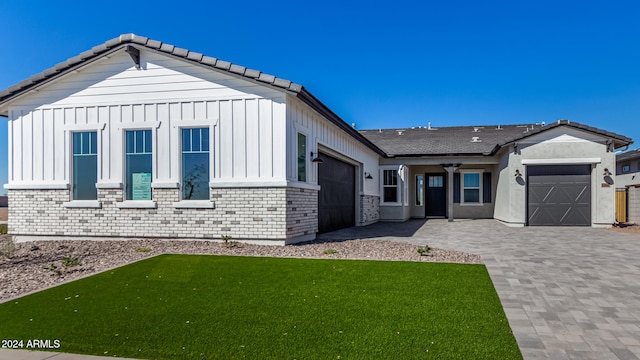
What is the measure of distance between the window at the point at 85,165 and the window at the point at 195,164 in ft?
8.39

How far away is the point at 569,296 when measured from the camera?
15.8 ft

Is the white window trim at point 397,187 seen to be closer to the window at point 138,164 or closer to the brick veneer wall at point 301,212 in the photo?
the brick veneer wall at point 301,212

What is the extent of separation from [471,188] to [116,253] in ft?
58.6

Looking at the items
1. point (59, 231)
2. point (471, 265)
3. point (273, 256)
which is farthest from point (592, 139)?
point (59, 231)

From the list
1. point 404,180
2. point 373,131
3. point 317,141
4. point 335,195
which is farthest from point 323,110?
point 373,131

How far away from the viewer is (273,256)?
25.2 feet

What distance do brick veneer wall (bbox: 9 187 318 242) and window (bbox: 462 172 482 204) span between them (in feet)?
41.9

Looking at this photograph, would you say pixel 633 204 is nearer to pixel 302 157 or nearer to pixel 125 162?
pixel 302 157

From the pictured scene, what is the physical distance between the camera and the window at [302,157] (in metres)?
10.2

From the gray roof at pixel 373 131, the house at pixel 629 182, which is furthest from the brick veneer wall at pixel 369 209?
the house at pixel 629 182

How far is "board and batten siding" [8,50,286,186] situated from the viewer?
9.29 meters

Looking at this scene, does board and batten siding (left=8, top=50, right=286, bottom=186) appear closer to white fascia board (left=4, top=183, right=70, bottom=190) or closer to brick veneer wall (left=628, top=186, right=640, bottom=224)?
white fascia board (left=4, top=183, right=70, bottom=190)

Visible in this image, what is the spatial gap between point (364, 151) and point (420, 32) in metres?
5.56

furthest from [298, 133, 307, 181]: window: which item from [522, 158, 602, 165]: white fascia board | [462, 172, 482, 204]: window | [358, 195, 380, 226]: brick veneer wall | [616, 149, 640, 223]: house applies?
[616, 149, 640, 223]: house
